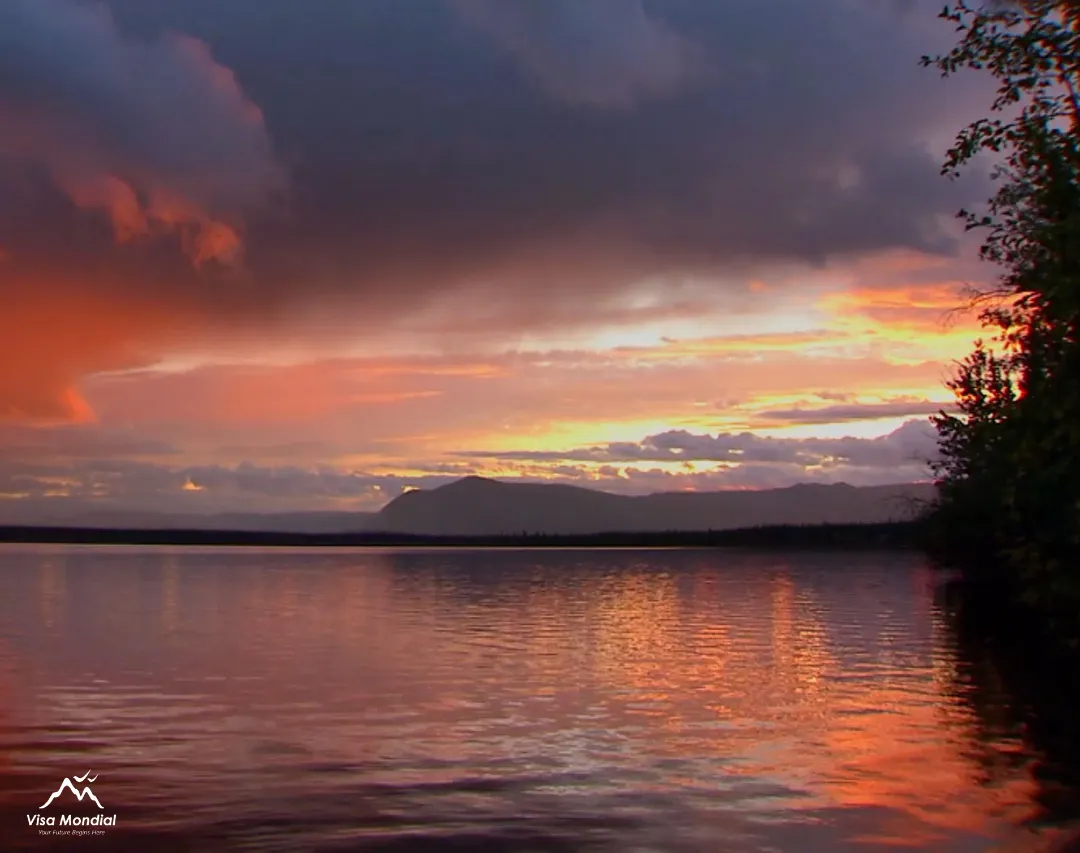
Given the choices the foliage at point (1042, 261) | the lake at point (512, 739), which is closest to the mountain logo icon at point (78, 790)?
the lake at point (512, 739)

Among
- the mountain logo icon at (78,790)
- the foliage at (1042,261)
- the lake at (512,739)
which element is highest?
the foliage at (1042,261)

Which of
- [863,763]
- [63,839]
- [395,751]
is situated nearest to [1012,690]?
[863,763]

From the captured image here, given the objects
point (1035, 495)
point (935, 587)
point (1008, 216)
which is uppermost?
point (1008, 216)

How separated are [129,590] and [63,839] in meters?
76.9

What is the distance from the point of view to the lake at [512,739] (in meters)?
18.9

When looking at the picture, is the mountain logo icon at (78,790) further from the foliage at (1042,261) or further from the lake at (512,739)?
the foliage at (1042,261)

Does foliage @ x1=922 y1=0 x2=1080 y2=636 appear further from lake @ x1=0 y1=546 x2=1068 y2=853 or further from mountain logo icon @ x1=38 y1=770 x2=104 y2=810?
mountain logo icon @ x1=38 y1=770 x2=104 y2=810

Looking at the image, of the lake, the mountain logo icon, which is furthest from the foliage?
the mountain logo icon

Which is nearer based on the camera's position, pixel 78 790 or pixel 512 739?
pixel 78 790

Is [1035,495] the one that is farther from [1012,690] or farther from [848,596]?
[848,596]

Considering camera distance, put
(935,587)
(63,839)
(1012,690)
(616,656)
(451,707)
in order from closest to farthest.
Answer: (63,839)
(451,707)
(1012,690)
(616,656)
(935,587)

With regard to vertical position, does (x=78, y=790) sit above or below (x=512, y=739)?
above

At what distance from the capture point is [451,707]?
103 feet

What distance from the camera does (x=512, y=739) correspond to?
87.3 feet
